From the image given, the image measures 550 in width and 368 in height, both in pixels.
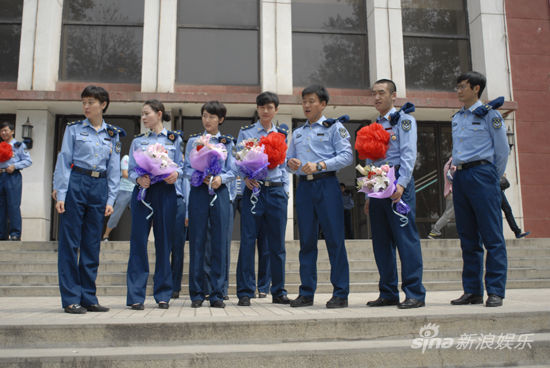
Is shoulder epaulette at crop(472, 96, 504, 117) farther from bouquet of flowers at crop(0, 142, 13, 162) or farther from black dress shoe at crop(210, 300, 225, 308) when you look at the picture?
bouquet of flowers at crop(0, 142, 13, 162)

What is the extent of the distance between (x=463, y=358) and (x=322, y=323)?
3.55ft

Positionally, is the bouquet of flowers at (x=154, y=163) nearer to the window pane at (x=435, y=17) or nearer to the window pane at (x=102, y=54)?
the window pane at (x=102, y=54)

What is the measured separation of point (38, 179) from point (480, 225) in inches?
409

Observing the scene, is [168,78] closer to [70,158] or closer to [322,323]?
[70,158]

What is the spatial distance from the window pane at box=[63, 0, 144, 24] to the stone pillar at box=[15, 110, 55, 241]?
115 inches

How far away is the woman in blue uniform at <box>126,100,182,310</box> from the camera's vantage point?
198 inches

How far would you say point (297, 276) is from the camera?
768 cm

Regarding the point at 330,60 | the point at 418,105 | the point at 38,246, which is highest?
the point at 330,60

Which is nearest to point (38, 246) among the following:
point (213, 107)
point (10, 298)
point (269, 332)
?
point (10, 298)

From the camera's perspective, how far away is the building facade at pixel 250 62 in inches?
472

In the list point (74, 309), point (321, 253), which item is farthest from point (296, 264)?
point (74, 309)

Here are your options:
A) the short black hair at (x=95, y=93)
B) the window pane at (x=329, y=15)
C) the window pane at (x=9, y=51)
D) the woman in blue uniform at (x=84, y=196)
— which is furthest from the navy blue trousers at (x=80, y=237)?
the window pane at (x=329, y=15)

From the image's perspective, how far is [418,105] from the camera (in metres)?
12.3

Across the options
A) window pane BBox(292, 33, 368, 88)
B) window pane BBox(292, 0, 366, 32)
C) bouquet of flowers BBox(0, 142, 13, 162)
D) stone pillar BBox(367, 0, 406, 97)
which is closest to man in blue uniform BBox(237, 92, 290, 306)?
bouquet of flowers BBox(0, 142, 13, 162)
